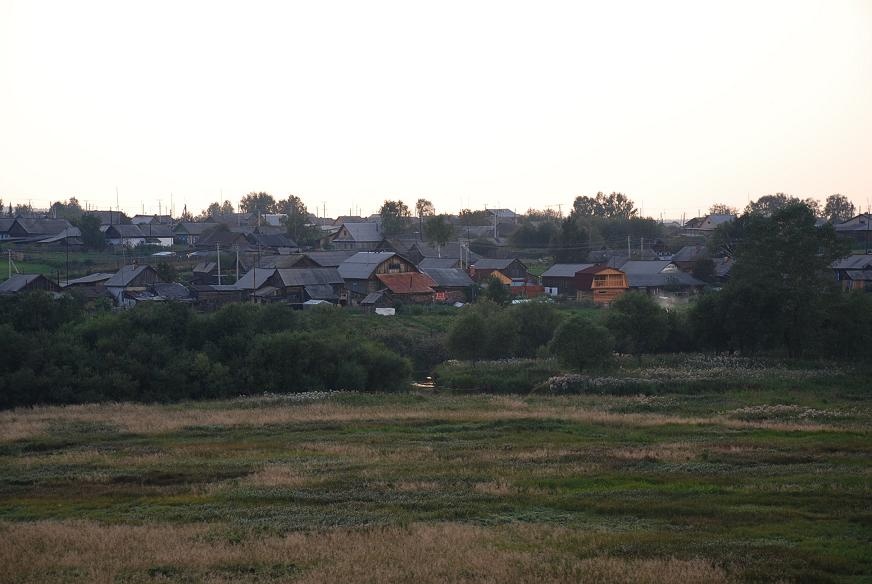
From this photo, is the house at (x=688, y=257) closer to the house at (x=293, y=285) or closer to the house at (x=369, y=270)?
the house at (x=369, y=270)

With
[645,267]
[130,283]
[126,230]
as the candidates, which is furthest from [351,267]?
[126,230]

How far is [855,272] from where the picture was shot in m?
72.4

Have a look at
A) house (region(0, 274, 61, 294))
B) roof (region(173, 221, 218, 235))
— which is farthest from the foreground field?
roof (region(173, 221, 218, 235))

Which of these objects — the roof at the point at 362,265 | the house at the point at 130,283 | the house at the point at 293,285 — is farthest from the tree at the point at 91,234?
the roof at the point at 362,265

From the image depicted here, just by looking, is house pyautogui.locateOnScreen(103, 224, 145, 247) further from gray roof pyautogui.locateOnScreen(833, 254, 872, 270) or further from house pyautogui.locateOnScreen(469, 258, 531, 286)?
gray roof pyautogui.locateOnScreen(833, 254, 872, 270)

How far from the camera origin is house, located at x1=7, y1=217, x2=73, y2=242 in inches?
3558

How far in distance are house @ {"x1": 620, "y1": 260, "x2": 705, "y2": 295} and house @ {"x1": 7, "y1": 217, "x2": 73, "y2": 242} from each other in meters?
56.1

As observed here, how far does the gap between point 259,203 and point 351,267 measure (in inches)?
4063

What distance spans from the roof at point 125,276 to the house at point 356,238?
36.9 m

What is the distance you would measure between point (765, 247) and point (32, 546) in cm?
4387

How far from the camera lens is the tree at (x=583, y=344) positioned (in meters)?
43.5

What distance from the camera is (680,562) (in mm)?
14062

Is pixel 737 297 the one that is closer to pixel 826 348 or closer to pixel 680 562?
pixel 826 348

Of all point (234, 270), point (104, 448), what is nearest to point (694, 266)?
point (234, 270)
